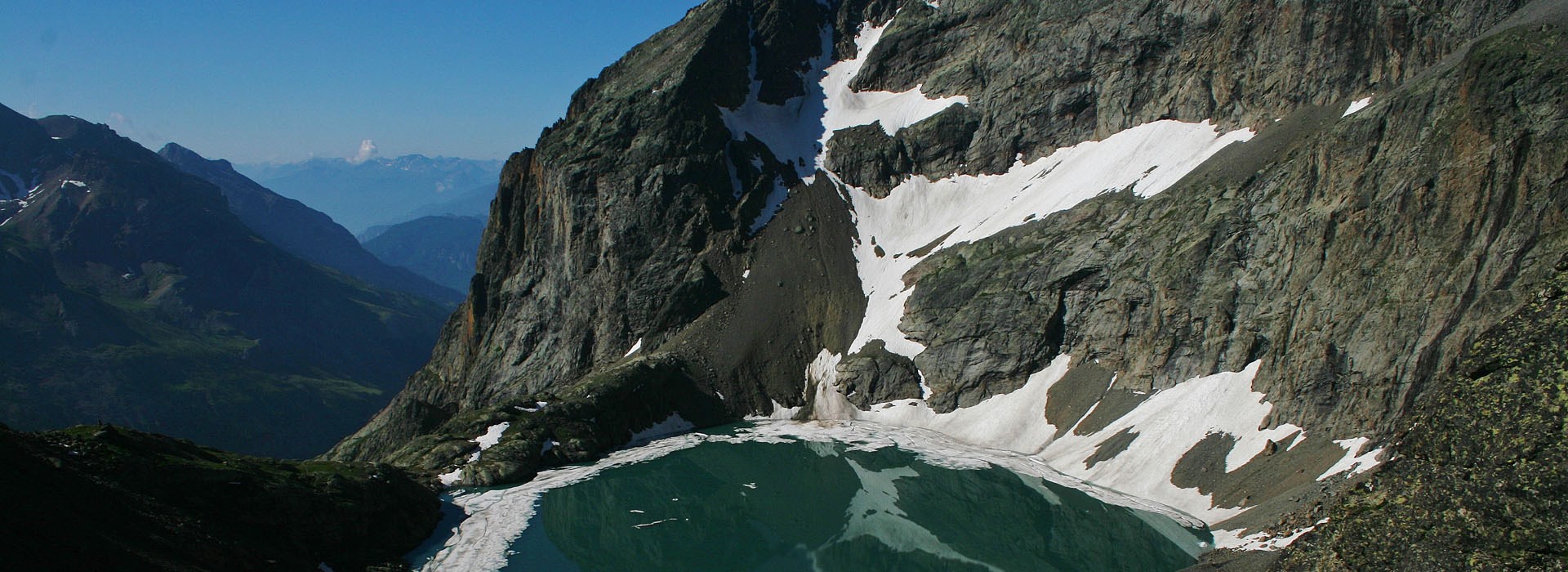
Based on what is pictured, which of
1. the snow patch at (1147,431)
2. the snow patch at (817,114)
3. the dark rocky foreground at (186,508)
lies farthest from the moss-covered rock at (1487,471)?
the snow patch at (817,114)

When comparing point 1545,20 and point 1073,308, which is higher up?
point 1545,20

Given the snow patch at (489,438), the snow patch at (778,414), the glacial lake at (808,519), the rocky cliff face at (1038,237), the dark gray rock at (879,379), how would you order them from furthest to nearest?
the snow patch at (778,414)
the dark gray rock at (879,379)
the snow patch at (489,438)
the rocky cliff face at (1038,237)
the glacial lake at (808,519)

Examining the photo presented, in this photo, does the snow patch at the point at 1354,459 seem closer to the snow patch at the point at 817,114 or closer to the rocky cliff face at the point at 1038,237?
the rocky cliff face at the point at 1038,237

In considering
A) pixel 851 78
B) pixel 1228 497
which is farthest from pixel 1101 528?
pixel 851 78

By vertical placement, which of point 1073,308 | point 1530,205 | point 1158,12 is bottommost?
point 1073,308

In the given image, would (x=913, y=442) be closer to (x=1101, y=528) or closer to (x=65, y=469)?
(x=1101, y=528)

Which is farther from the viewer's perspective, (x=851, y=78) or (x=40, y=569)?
(x=851, y=78)
